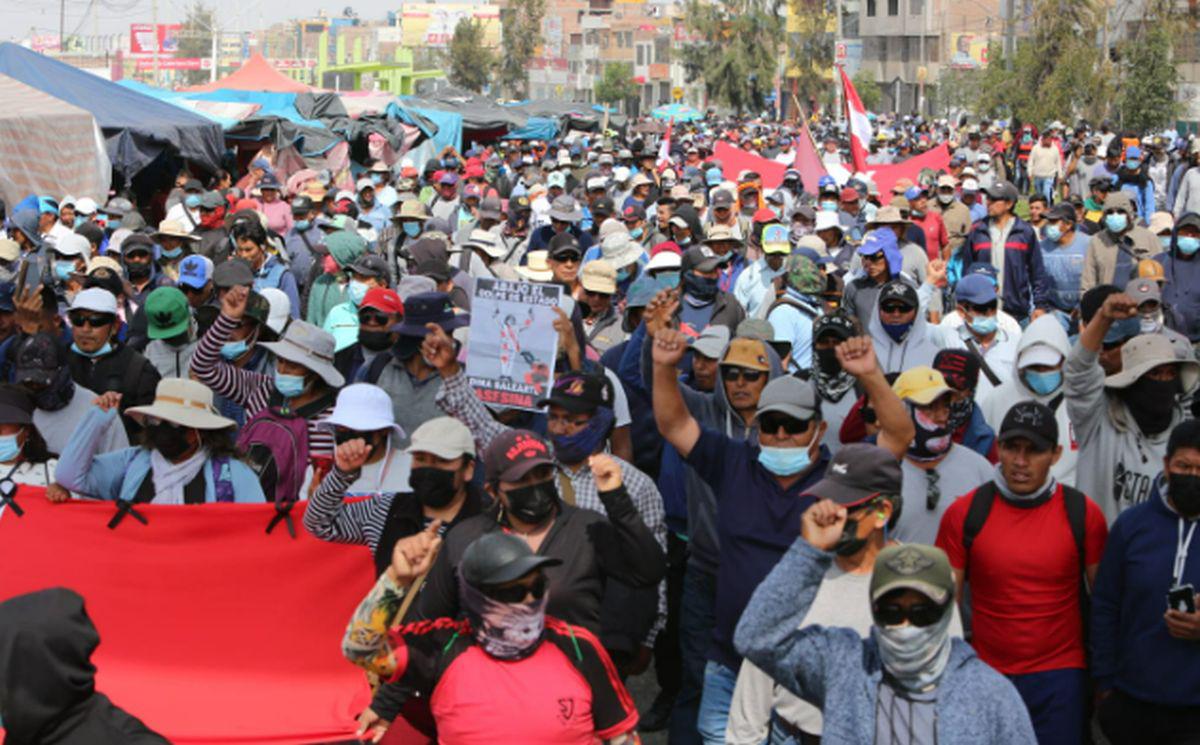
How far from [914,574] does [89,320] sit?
549 centimetres

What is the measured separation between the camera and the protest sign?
6.82 meters

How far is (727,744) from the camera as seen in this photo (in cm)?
513

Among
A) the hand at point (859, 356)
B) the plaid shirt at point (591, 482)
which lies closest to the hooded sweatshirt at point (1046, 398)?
the hand at point (859, 356)

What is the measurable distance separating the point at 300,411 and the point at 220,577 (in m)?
1.06

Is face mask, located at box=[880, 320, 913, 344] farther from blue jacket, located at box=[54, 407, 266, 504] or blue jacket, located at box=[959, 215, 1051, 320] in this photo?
blue jacket, located at box=[959, 215, 1051, 320]

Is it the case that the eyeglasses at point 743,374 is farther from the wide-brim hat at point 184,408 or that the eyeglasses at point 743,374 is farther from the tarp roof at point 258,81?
the tarp roof at point 258,81

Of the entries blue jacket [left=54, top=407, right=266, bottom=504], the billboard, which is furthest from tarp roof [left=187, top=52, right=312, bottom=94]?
the billboard

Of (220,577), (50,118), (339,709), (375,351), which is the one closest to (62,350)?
(375,351)

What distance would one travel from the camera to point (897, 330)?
7.93m

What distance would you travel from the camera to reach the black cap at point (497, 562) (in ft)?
14.3

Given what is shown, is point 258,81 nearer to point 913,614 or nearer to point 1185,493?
point 1185,493

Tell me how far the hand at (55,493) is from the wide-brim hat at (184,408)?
16.3 inches

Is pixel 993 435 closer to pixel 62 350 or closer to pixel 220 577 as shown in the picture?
pixel 220 577

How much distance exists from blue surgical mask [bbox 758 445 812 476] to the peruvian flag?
15625mm
